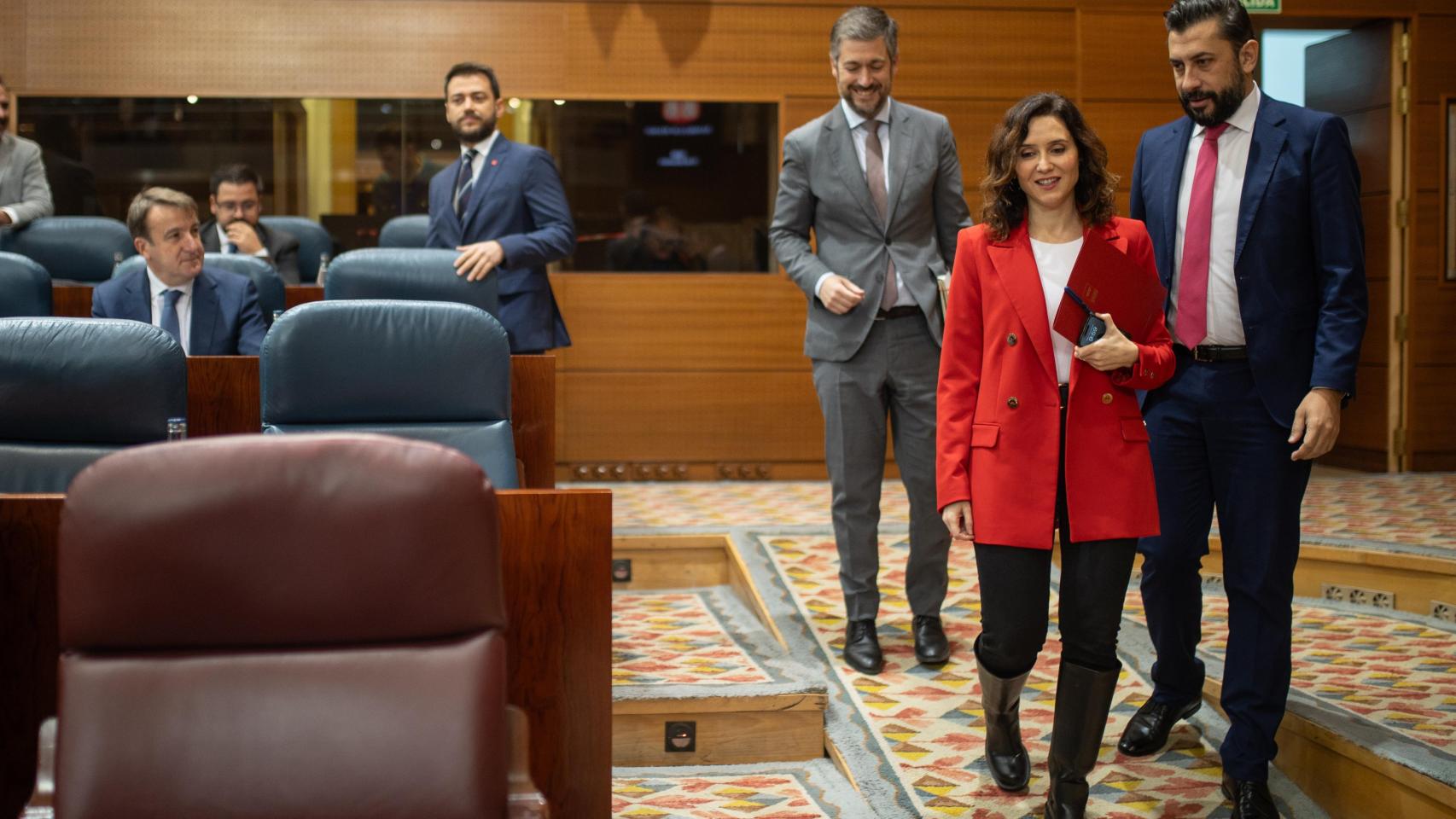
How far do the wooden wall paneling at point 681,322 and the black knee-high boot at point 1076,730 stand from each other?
3934 millimetres

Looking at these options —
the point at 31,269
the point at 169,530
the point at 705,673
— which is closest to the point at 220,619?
the point at 169,530

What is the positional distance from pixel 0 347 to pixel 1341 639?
3.34 metres

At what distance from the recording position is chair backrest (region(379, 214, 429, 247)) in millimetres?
5477

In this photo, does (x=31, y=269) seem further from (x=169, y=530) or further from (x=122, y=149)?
(x=169, y=530)

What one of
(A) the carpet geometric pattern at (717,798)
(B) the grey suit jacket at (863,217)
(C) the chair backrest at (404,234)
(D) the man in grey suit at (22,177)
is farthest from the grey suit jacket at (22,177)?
(A) the carpet geometric pattern at (717,798)

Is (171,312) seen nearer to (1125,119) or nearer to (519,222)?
(519,222)

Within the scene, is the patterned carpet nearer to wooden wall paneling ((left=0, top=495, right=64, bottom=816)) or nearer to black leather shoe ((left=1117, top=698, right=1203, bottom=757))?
black leather shoe ((left=1117, top=698, right=1203, bottom=757))

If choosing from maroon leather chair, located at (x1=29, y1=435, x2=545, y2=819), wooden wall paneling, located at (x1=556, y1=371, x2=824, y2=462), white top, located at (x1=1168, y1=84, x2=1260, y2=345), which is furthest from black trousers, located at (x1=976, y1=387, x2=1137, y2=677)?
wooden wall paneling, located at (x1=556, y1=371, x2=824, y2=462)

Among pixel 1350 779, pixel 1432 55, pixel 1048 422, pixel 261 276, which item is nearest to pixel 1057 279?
pixel 1048 422

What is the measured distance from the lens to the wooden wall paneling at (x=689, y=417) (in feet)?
20.1

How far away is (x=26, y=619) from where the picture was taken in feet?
6.15

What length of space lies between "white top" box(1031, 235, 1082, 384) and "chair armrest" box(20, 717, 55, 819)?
1608mm

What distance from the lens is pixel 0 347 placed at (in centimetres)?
254

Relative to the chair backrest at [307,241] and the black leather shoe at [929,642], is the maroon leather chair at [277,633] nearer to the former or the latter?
the black leather shoe at [929,642]
